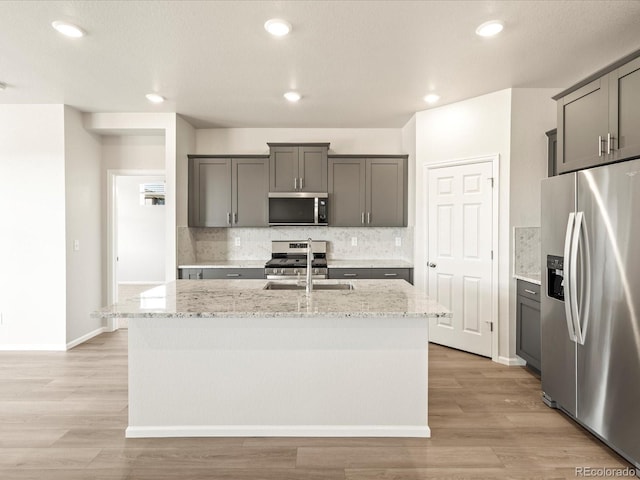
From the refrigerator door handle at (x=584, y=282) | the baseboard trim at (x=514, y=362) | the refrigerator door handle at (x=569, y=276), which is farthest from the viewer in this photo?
the baseboard trim at (x=514, y=362)

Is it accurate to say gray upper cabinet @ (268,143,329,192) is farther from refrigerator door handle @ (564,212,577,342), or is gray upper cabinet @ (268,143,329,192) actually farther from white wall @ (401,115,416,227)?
refrigerator door handle @ (564,212,577,342)

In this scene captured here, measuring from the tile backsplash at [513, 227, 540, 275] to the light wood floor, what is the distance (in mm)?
1178

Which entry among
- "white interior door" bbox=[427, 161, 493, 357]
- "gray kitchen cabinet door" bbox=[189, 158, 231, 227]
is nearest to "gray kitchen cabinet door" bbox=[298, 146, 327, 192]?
"gray kitchen cabinet door" bbox=[189, 158, 231, 227]

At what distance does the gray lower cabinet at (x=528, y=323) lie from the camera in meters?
3.34

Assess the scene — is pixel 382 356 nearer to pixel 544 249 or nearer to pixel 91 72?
pixel 544 249

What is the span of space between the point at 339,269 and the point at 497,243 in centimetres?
180

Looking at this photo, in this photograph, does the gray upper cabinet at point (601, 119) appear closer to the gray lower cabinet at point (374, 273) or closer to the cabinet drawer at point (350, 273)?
the gray lower cabinet at point (374, 273)

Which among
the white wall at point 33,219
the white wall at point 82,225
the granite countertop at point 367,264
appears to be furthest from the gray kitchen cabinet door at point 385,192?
the white wall at point 33,219

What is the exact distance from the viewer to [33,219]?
13.9 ft

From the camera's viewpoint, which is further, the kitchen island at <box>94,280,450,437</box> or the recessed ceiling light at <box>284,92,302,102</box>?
the recessed ceiling light at <box>284,92,302,102</box>

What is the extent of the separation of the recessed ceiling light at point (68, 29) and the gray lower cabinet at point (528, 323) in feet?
13.1

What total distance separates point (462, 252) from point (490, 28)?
223cm

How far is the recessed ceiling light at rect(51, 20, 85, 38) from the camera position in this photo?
2.54m

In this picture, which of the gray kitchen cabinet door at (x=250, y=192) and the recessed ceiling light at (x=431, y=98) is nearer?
the recessed ceiling light at (x=431, y=98)
